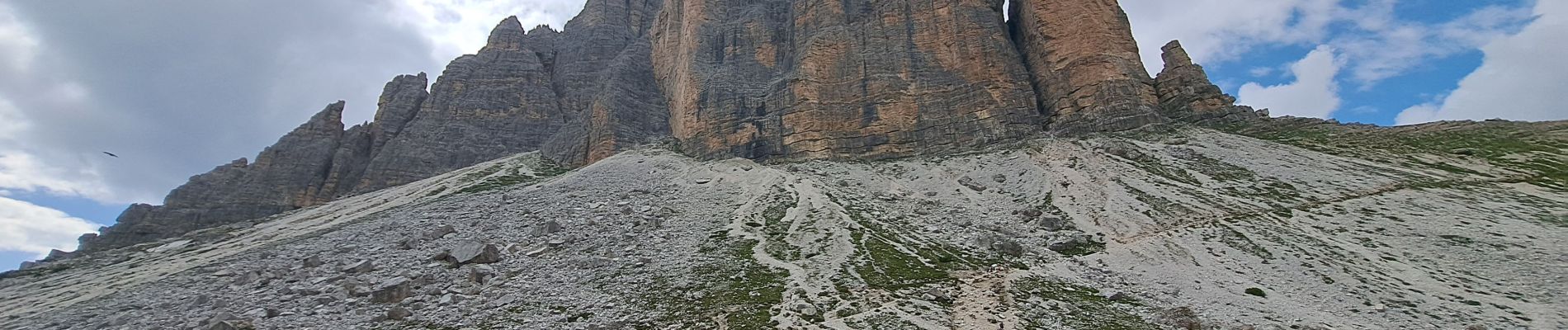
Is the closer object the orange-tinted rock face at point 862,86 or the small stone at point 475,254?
the small stone at point 475,254

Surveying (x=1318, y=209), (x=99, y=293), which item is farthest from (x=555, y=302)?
(x=1318, y=209)

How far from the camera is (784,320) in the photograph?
23.5 metres

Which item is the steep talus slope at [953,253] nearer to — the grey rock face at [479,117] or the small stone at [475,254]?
the small stone at [475,254]

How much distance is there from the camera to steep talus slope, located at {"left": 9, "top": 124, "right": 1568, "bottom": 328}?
80.0 ft

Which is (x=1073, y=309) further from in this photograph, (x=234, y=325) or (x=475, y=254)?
(x=234, y=325)

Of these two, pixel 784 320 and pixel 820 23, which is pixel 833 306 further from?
pixel 820 23

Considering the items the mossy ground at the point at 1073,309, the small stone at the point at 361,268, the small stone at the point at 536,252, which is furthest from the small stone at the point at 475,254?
the mossy ground at the point at 1073,309

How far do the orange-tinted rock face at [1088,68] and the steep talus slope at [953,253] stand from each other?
3947mm

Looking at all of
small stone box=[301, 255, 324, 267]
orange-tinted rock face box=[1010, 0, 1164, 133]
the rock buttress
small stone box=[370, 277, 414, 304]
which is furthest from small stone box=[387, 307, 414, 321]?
orange-tinted rock face box=[1010, 0, 1164, 133]

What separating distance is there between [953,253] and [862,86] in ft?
97.2

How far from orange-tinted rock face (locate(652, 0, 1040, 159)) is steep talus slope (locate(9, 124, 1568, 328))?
831 centimetres

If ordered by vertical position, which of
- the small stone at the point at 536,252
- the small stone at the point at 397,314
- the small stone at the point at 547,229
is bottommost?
the small stone at the point at 397,314

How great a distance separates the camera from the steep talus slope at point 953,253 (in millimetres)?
24375

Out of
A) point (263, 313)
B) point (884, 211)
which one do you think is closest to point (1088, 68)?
point (884, 211)
